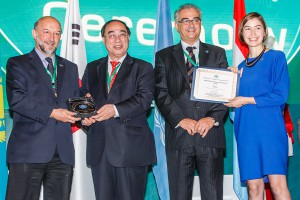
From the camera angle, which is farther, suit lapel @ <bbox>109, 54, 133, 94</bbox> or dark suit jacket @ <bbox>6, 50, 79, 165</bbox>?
suit lapel @ <bbox>109, 54, 133, 94</bbox>

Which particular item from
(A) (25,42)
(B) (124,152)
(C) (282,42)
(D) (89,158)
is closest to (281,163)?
(B) (124,152)

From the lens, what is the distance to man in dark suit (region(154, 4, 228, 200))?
142 inches

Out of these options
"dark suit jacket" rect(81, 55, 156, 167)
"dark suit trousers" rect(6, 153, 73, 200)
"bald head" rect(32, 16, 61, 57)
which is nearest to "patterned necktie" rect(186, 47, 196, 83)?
"dark suit jacket" rect(81, 55, 156, 167)

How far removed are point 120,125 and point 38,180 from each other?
0.78m

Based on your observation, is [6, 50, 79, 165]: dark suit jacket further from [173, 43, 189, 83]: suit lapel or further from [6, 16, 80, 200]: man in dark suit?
[173, 43, 189, 83]: suit lapel

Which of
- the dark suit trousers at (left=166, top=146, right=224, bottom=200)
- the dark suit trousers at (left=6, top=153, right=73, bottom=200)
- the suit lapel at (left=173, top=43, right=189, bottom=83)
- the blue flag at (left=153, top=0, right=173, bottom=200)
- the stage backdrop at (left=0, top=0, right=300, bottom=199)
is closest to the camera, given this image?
the dark suit trousers at (left=6, top=153, right=73, bottom=200)

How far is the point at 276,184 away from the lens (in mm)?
3373

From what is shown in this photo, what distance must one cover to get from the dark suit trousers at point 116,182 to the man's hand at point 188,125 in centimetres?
50

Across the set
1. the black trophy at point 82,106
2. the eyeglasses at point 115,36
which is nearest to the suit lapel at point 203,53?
the eyeglasses at point 115,36

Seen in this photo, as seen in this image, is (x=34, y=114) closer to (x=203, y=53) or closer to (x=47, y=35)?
(x=47, y=35)

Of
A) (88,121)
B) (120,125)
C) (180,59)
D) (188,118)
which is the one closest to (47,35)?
(88,121)

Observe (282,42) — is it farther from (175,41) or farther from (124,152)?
(124,152)

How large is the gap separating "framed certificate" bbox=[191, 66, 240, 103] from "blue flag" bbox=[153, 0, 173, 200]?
3.44 ft

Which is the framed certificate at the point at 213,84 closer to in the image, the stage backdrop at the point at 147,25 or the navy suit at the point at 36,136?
the navy suit at the point at 36,136
